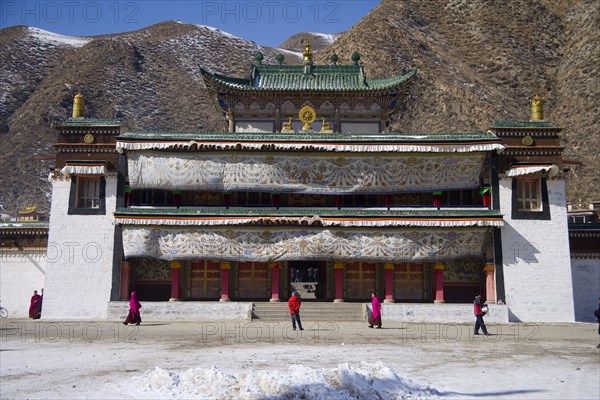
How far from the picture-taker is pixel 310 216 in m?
25.3

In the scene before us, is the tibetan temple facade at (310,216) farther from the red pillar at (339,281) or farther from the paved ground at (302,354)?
the paved ground at (302,354)

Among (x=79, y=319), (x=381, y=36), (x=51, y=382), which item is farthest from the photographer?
(x=381, y=36)

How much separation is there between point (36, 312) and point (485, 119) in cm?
6136

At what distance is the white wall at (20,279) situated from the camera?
1099 inches

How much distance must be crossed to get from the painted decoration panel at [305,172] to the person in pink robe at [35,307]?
639cm

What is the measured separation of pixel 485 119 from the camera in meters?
75.7

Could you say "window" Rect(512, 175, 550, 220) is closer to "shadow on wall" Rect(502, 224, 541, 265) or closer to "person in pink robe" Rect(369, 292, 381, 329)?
"shadow on wall" Rect(502, 224, 541, 265)

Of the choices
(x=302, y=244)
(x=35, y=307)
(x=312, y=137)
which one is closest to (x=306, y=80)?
(x=312, y=137)

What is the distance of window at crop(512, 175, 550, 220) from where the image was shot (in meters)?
25.8

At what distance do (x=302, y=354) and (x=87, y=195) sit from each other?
49.3 feet

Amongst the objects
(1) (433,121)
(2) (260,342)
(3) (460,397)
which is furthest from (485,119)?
(3) (460,397)

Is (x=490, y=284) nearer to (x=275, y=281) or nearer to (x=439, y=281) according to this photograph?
(x=439, y=281)

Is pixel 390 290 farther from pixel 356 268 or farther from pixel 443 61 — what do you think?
pixel 443 61

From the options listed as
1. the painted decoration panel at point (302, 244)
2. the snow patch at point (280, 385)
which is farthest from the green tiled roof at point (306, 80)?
the snow patch at point (280, 385)
